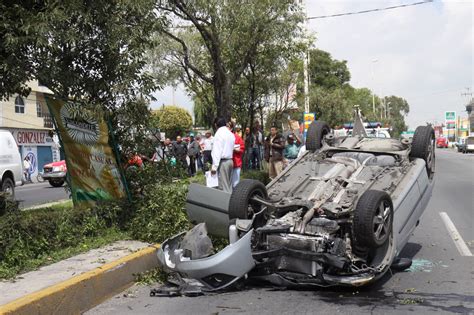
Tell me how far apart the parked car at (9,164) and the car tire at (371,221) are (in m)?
12.0

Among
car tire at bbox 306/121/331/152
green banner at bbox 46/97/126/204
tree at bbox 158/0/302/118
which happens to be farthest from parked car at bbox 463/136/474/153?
green banner at bbox 46/97/126/204

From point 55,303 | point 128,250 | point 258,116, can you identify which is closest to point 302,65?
point 258,116

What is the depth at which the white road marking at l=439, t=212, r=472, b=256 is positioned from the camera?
24.9ft

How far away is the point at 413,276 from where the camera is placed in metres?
6.26

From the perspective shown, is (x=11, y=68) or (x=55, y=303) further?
(x=11, y=68)

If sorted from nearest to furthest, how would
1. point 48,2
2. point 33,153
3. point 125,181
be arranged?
1. point 48,2
2. point 125,181
3. point 33,153

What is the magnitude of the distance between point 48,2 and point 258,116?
1312 cm

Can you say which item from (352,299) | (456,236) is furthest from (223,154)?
(352,299)

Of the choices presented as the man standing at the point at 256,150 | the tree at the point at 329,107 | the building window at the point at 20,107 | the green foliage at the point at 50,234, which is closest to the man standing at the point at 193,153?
the man standing at the point at 256,150

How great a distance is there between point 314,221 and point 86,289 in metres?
2.45

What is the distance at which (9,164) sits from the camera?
15164 mm

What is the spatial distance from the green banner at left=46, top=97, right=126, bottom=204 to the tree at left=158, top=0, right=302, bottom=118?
4513mm

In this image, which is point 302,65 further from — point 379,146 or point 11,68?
point 11,68

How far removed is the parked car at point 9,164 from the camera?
14.8m
